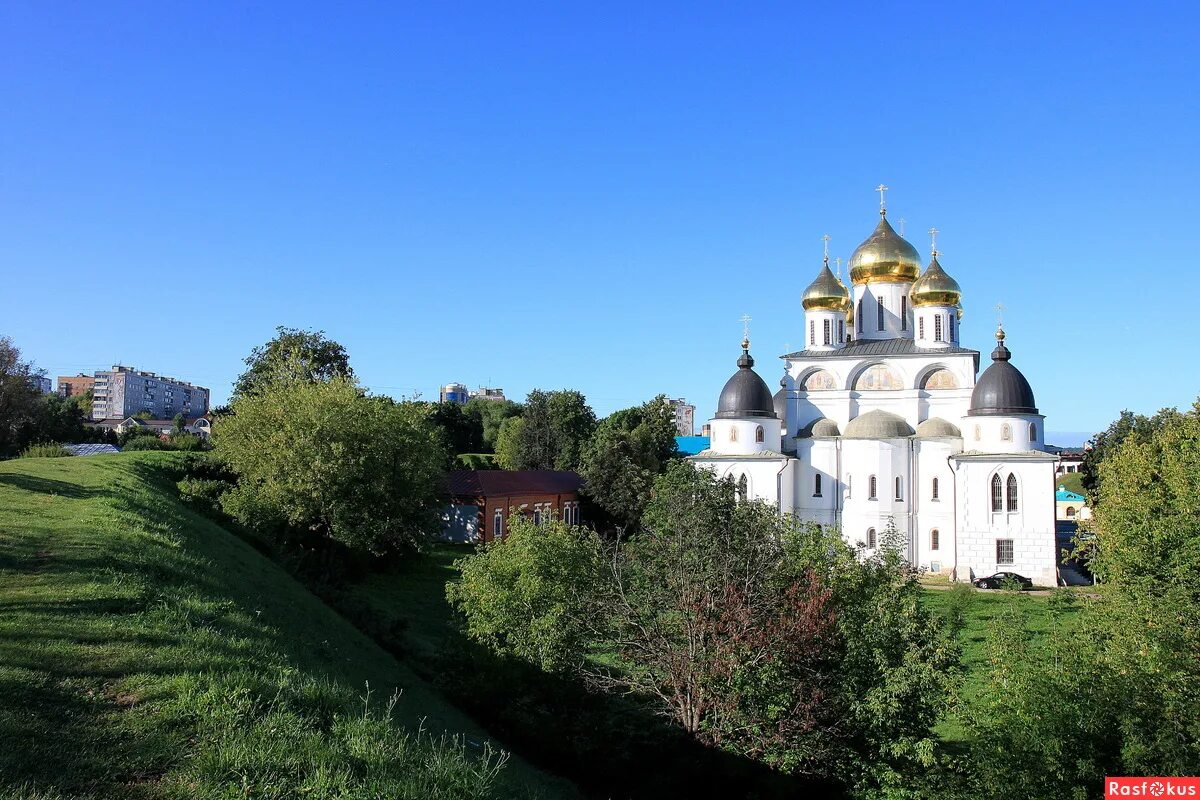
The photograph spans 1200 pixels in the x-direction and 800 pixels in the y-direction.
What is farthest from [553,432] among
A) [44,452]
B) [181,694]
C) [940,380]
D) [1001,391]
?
[181,694]

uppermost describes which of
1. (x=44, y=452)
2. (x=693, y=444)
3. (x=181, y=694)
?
(x=693, y=444)

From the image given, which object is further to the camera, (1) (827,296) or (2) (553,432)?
(2) (553,432)

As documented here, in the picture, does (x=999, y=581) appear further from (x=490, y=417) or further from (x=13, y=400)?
(x=490, y=417)

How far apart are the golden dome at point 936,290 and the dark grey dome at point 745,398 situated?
8.10m

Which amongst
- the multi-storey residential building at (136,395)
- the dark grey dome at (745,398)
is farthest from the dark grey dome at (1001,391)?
the multi-storey residential building at (136,395)

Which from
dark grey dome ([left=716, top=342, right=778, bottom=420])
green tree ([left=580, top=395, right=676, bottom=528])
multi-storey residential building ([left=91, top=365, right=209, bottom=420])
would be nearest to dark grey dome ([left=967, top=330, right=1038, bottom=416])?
dark grey dome ([left=716, top=342, right=778, bottom=420])

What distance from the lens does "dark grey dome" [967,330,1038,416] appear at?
31.0m

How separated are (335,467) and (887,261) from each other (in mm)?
26758

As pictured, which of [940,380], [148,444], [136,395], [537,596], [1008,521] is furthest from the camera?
[136,395]

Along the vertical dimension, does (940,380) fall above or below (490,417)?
above

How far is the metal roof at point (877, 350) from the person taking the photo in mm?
34531

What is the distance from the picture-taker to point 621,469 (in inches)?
1610

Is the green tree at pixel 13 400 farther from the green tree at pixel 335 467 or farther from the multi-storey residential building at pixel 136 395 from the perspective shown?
the multi-storey residential building at pixel 136 395

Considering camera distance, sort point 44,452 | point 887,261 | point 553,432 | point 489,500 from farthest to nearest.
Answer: point 553,432
point 887,261
point 489,500
point 44,452
